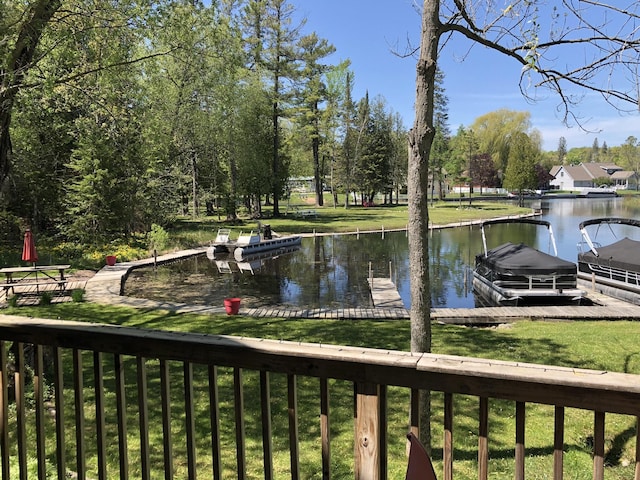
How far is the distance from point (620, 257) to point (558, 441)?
1599 centimetres

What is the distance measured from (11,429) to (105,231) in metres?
16.2

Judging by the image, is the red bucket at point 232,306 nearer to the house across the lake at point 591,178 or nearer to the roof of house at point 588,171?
the house across the lake at point 591,178

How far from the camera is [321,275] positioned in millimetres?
17531

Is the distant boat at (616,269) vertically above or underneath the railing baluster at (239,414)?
underneath

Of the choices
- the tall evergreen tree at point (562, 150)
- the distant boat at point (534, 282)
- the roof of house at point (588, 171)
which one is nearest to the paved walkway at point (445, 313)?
the distant boat at point (534, 282)

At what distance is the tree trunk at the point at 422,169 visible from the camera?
305 cm

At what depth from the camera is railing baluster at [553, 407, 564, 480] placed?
4.76 ft

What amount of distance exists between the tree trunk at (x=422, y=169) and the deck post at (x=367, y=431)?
158 centimetres

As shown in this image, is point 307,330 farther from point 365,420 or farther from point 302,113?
point 302,113

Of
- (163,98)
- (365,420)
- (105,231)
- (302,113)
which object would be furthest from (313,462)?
(302,113)

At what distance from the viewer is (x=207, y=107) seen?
29625 millimetres

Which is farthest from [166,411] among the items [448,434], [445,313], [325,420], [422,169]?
[445,313]

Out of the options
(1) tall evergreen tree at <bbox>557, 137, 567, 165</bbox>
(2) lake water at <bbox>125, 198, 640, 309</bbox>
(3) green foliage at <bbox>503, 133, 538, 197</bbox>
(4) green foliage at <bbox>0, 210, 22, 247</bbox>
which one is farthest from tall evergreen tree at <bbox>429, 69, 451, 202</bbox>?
(1) tall evergreen tree at <bbox>557, 137, 567, 165</bbox>

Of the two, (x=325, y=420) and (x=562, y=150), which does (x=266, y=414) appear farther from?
(x=562, y=150)
